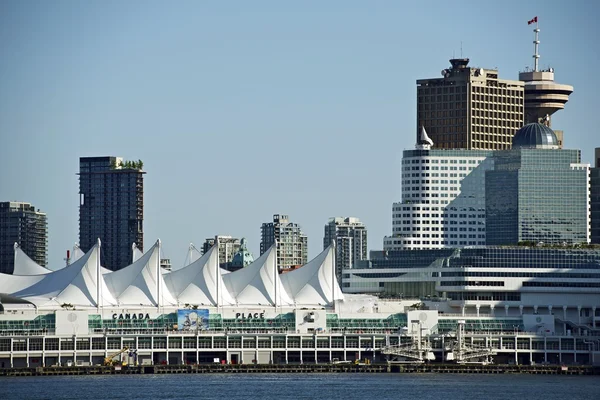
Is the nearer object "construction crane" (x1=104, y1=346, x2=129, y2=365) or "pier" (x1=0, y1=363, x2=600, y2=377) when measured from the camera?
"pier" (x1=0, y1=363, x2=600, y2=377)

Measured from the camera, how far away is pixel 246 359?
197875 millimetres

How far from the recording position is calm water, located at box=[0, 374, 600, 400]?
160m

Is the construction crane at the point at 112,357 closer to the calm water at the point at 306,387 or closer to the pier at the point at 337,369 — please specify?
the pier at the point at 337,369

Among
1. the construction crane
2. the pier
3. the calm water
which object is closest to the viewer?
the calm water

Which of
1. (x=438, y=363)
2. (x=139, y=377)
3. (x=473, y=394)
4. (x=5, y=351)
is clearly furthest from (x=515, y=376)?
(x=5, y=351)

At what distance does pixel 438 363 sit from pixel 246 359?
20.3m

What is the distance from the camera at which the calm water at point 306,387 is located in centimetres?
16050

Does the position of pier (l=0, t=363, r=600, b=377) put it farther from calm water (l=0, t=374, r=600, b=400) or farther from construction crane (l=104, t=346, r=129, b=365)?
construction crane (l=104, t=346, r=129, b=365)

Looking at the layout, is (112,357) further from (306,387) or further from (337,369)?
(306,387)

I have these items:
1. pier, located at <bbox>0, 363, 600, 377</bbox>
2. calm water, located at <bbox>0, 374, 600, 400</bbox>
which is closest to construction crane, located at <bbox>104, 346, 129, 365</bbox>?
pier, located at <bbox>0, 363, 600, 377</bbox>

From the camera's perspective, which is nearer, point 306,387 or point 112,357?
point 306,387

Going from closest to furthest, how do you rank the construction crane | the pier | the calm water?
the calm water → the pier → the construction crane

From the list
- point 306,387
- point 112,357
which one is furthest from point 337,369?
point 112,357

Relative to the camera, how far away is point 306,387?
557ft
